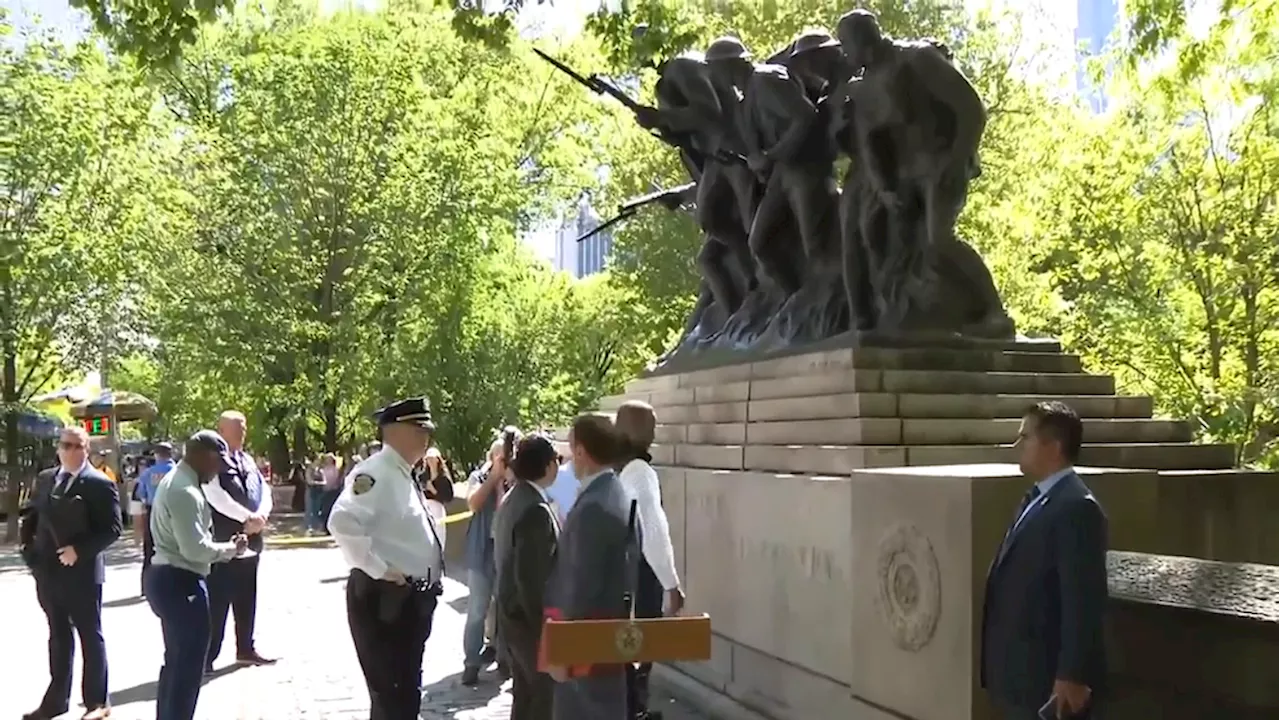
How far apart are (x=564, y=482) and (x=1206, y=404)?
1486 centimetres

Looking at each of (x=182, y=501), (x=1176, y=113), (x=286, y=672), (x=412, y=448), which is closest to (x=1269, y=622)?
(x=412, y=448)

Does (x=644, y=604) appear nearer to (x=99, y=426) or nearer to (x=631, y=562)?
(x=631, y=562)

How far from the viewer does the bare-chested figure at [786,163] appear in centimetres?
988

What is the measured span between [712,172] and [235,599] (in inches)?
211

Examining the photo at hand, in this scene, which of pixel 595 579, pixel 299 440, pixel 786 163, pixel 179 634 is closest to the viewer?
pixel 595 579

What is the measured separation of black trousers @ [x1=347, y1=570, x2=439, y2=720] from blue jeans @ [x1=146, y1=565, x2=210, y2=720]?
1.51 m

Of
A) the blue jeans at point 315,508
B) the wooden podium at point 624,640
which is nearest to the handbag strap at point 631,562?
the wooden podium at point 624,640

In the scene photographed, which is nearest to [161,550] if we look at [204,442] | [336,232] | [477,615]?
[204,442]

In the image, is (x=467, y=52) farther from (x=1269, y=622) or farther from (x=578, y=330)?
(x=1269, y=622)

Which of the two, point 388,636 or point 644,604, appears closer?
point 388,636

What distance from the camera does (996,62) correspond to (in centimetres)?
2694

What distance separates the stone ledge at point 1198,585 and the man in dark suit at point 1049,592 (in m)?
0.31

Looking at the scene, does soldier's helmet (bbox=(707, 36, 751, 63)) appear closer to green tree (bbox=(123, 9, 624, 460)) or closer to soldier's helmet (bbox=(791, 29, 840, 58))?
soldier's helmet (bbox=(791, 29, 840, 58))

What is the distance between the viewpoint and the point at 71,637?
26.1 feet
